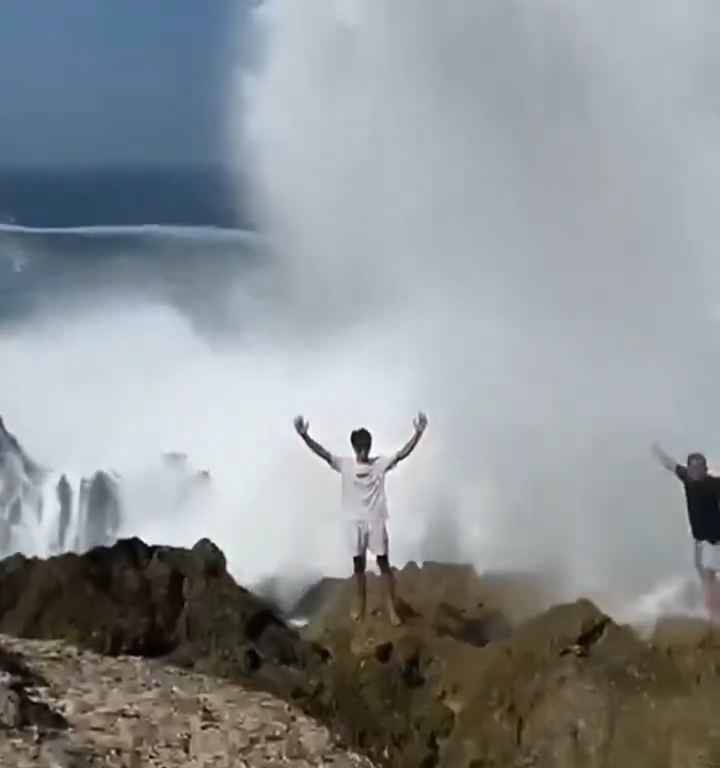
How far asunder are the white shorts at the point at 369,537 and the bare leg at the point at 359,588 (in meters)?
0.03

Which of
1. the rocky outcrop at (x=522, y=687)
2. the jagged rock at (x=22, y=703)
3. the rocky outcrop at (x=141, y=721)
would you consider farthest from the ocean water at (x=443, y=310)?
the jagged rock at (x=22, y=703)

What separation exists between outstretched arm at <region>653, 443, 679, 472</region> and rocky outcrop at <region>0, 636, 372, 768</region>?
4.29 feet

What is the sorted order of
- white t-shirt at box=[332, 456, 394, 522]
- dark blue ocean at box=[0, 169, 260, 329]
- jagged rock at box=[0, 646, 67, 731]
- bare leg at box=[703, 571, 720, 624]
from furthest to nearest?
dark blue ocean at box=[0, 169, 260, 329] < white t-shirt at box=[332, 456, 394, 522] < bare leg at box=[703, 571, 720, 624] < jagged rock at box=[0, 646, 67, 731]

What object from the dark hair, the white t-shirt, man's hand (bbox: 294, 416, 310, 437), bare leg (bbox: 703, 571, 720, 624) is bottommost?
bare leg (bbox: 703, 571, 720, 624)

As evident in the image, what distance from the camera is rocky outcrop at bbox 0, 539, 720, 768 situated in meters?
4.00

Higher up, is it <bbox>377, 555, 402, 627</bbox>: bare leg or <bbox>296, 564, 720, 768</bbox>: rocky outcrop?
<bbox>377, 555, 402, 627</bbox>: bare leg

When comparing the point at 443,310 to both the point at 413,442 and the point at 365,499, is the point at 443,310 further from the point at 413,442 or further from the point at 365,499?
the point at 365,499

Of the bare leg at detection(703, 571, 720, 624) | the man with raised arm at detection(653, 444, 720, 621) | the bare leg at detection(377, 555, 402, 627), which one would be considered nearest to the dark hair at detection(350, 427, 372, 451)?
the bare leg at detection(377, 555, 402, 627)

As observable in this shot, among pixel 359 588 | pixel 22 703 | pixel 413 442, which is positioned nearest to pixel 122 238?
pixel 413 442

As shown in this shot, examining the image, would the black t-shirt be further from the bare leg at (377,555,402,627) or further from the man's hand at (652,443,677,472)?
the bare leg at (377,555,402,627)

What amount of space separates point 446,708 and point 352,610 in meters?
0.49

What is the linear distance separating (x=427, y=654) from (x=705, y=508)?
0.97m

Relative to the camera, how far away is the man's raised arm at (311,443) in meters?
4.57

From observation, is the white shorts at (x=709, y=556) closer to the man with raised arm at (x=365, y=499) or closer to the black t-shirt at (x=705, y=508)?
the black t-shirt at (x=705, y=508)
